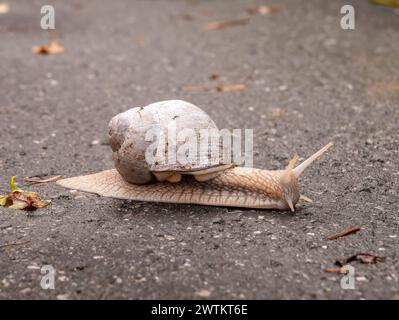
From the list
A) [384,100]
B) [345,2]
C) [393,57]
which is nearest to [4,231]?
[384,100]

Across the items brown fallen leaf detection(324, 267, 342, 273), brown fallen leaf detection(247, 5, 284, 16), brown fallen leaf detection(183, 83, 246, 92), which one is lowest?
brown fallen leaf detection(324, 267, 342, 273)

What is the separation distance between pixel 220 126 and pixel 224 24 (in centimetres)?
314

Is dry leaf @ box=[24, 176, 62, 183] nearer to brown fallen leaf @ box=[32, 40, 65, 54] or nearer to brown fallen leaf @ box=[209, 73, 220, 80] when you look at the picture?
brown fallen leaf @ box=[209, 73, 220, 80]

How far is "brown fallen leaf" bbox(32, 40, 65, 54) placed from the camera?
20.8 ft

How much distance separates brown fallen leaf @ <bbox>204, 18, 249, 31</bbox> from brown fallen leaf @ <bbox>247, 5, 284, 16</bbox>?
377mm

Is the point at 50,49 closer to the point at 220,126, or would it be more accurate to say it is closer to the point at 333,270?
the point at 220,126

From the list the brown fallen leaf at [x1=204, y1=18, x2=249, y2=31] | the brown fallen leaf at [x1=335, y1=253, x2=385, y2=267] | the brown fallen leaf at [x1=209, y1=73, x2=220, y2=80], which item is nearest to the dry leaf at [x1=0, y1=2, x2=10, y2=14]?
the brown fallen leaf at [x1=204, y1=18, x2=249, y2=31]

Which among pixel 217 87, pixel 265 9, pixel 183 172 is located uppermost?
pixel 265 9

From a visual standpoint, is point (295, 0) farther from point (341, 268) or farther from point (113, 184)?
point (341, 268)

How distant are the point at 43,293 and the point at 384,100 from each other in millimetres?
3299

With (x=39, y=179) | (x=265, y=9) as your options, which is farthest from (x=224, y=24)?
(x=39, y=179)

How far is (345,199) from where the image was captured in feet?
10.7

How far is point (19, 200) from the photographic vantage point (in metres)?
3.21

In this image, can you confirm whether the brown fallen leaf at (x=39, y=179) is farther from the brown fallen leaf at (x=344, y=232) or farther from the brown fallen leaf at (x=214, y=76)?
the brown fallen leaf at (x=214, y=76)
